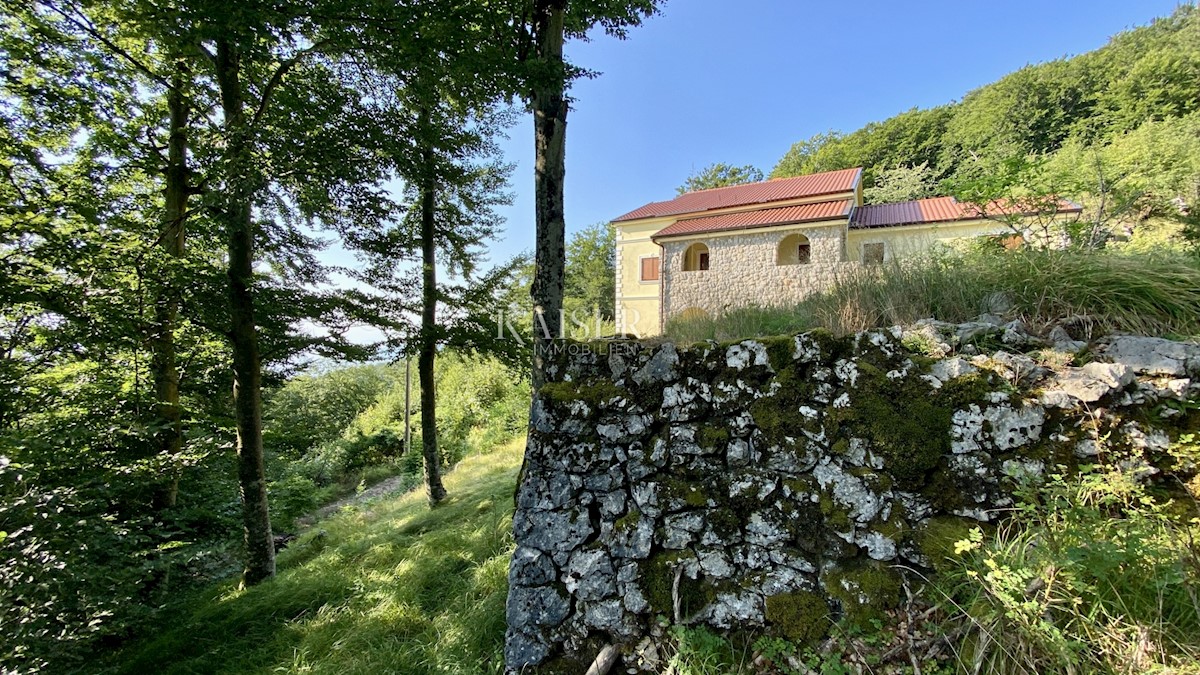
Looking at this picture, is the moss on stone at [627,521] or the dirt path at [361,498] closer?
the moss on stone at [627,521]

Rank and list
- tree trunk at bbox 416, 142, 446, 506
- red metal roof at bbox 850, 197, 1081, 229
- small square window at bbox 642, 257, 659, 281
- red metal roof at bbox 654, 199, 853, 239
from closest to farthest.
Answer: tree trunk at bbox 416, 142, 446, 506
red metal roof at bbox 654, 199, 853, 239
red metal roof at bbox 850, 197, 1081, 229
small square window at bbox 642, 257, 659, 281

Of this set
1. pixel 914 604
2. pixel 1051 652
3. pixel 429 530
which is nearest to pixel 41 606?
pixel 429 530

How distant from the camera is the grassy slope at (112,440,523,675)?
2842 millimetres

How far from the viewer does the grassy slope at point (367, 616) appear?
2842mm

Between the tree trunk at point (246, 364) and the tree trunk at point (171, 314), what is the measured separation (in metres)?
0.53

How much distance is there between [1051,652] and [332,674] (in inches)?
163

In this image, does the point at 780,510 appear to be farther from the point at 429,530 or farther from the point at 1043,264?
the point at 429,530

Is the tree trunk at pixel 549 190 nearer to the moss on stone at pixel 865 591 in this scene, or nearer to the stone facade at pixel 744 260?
the moss on stone at pixel 865 591

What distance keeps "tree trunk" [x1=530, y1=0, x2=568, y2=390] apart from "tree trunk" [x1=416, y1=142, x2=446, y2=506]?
3.09 m

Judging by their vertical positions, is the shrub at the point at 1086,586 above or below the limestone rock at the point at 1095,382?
below

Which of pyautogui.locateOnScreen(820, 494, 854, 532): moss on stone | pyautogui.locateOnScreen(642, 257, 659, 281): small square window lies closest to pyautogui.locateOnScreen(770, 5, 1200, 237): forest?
pyautogui.locateOnScreen(642, 257, 659, 281): small square window

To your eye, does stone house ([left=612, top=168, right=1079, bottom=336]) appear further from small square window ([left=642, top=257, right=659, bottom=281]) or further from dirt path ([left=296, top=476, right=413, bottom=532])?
dirt path ([left=296, top=476, right=413, bottom=532])

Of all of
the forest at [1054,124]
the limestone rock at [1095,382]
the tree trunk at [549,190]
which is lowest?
the limestone rock at [1095,382]

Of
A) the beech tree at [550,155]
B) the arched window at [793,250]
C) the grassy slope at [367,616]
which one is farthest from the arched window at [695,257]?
the grassy slope at [367,616]
